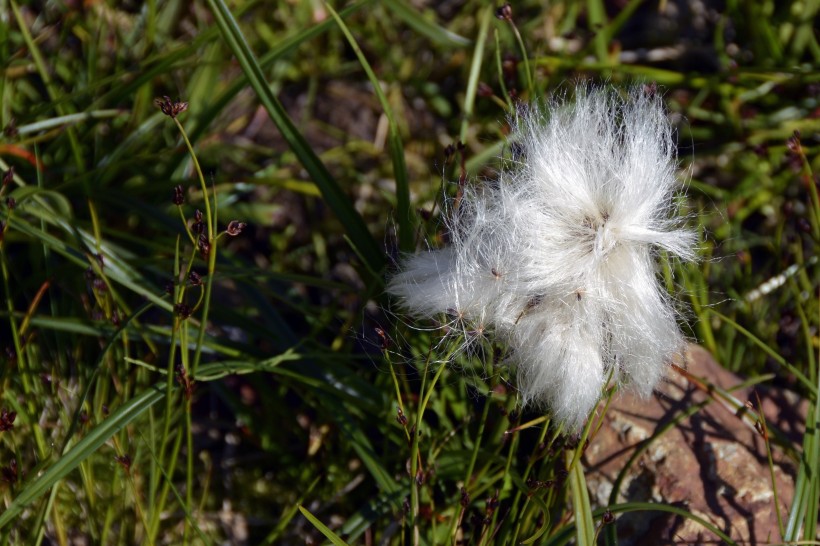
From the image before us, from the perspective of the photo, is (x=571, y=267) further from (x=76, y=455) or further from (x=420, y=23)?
(x=420, y=23)

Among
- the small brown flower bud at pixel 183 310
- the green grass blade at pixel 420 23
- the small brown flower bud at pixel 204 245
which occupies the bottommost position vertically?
the small brown flower bud at pixel 183 310

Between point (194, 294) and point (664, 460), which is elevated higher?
point (194, 294)

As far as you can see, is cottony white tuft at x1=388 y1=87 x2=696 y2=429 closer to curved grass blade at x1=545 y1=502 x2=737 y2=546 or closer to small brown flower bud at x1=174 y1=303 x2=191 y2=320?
curved grass blade at x1=545 y1=502 x2=737 y2=546

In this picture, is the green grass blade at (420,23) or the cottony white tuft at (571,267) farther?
the green grass blade at (420,23)

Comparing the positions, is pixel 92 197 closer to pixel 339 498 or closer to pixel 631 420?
pixel 339 498

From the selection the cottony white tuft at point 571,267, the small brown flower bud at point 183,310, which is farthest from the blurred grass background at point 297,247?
the cottony white tuft at point 571,267

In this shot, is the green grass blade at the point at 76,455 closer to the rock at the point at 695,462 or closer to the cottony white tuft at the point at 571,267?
the cottony white tuft at the point at 571,267

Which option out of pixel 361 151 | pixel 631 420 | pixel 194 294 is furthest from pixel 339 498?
pixel 361 151
